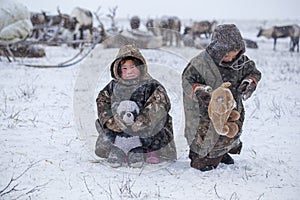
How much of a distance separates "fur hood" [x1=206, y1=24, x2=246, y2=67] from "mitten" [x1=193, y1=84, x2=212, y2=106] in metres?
0.28

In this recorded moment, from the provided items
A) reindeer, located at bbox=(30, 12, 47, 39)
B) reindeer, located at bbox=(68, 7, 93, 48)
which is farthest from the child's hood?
reindeer, located at bbox=(30, 12, 47, 39)

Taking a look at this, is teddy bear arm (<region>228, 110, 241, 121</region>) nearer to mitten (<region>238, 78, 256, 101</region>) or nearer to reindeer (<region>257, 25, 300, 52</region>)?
mitten (<region>238, 78, 256, 101</region>)

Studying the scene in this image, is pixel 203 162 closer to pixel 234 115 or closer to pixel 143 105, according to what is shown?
pixel 234 115

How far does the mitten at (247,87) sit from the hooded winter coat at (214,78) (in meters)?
0.05

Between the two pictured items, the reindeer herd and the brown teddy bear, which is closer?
the brown teddy bear

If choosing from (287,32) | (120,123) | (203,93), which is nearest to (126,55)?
(120,123)

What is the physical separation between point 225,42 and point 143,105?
0.87 metres

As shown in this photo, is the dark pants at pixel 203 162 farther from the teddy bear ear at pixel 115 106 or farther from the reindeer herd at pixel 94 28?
the reindeer herd at pixel 94 28

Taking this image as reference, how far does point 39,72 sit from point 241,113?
6758 millimetres

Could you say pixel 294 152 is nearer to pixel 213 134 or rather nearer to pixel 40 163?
pixel 213 134

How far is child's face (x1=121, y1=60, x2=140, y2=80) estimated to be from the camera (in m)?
3.10

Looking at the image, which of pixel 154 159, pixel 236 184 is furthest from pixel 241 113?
pixel 154 159

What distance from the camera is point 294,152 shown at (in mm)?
3613

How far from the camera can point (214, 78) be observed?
306 centimetres
